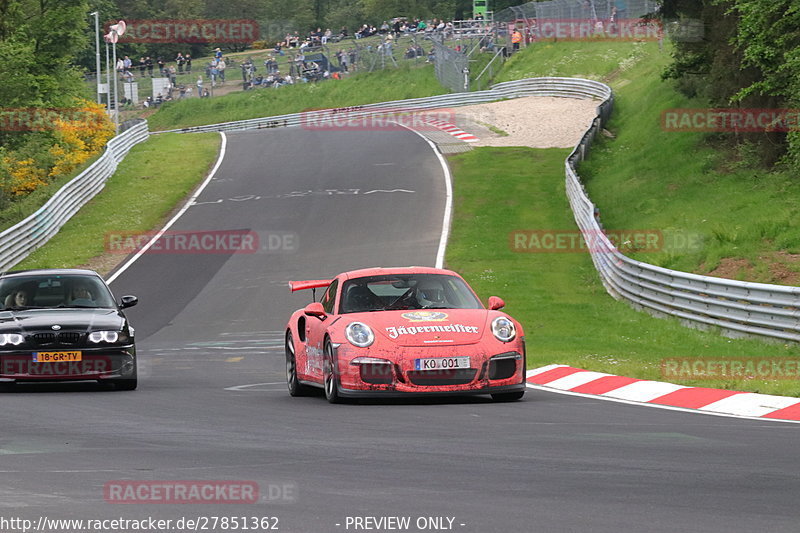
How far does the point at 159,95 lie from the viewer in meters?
82.9

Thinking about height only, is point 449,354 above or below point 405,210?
above

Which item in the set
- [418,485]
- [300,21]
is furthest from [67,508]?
[300,21]

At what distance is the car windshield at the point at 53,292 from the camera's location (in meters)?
14.8

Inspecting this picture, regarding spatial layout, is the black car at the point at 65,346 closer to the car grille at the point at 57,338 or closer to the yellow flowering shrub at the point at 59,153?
the car grille at the point at 57,338

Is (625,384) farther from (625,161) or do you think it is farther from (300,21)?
(300,21)

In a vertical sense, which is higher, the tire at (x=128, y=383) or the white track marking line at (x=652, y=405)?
the white track marking line at (x=652, y=405)

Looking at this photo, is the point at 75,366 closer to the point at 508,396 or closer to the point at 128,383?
the point at 128,383

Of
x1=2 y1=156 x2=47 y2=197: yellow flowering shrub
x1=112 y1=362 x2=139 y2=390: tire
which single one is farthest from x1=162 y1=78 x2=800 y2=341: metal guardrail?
x1=2 y1=156 x2=47 y2=197: yellow flowering shrub

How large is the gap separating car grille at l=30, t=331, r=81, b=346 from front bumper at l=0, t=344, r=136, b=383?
0.29 ft

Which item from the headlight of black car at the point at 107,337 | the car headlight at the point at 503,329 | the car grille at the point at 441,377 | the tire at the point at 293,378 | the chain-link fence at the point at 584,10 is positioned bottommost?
the tire at the point at 293,378

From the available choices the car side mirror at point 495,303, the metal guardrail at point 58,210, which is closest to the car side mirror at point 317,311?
the car side mirror at point 495,303

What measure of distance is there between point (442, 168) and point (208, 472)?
38039 mm

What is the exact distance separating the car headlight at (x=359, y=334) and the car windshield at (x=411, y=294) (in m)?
0.60

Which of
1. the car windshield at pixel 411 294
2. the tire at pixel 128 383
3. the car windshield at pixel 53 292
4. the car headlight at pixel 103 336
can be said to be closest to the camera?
the car windshield at pixel 411 294
